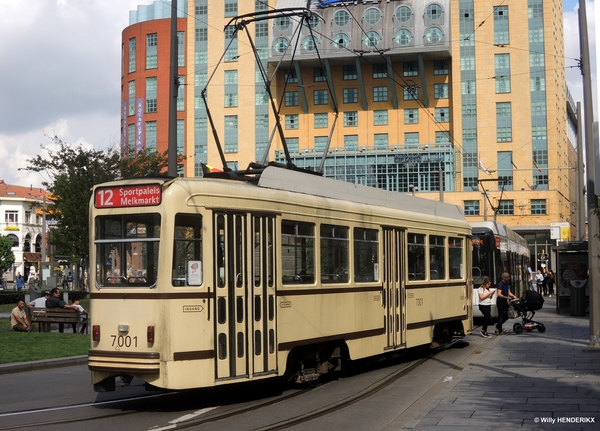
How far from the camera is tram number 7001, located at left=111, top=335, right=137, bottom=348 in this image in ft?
33.4

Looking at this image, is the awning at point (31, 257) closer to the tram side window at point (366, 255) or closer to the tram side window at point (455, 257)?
the tram side window at point (455, 257)

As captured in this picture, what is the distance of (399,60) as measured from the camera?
7519 centimetres

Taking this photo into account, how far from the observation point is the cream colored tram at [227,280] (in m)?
10.2

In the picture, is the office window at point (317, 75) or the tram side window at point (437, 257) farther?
the office window at point (317, 75)

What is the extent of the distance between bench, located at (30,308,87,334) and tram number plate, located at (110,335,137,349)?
11381 mm

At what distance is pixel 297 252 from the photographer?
39.3ft

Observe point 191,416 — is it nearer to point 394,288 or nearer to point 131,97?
point 394,288

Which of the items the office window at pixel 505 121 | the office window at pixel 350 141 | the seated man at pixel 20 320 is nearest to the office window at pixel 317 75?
the office window at pixel 350 141

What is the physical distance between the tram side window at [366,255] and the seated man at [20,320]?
10.7 meters

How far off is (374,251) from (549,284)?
3753cm

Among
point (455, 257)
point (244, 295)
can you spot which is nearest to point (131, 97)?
point (455, 257)

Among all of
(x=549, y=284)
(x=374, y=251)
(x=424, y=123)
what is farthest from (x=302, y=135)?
A: (x=374, y=251)

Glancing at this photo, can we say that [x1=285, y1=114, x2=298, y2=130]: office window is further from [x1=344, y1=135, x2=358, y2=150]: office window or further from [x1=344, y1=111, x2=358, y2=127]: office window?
[x1=344, y1=135, x2=358, y2=150]: office window

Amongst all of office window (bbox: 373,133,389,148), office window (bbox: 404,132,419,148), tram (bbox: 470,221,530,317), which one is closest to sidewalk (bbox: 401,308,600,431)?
tram (bbox: 470,221,530,317)
